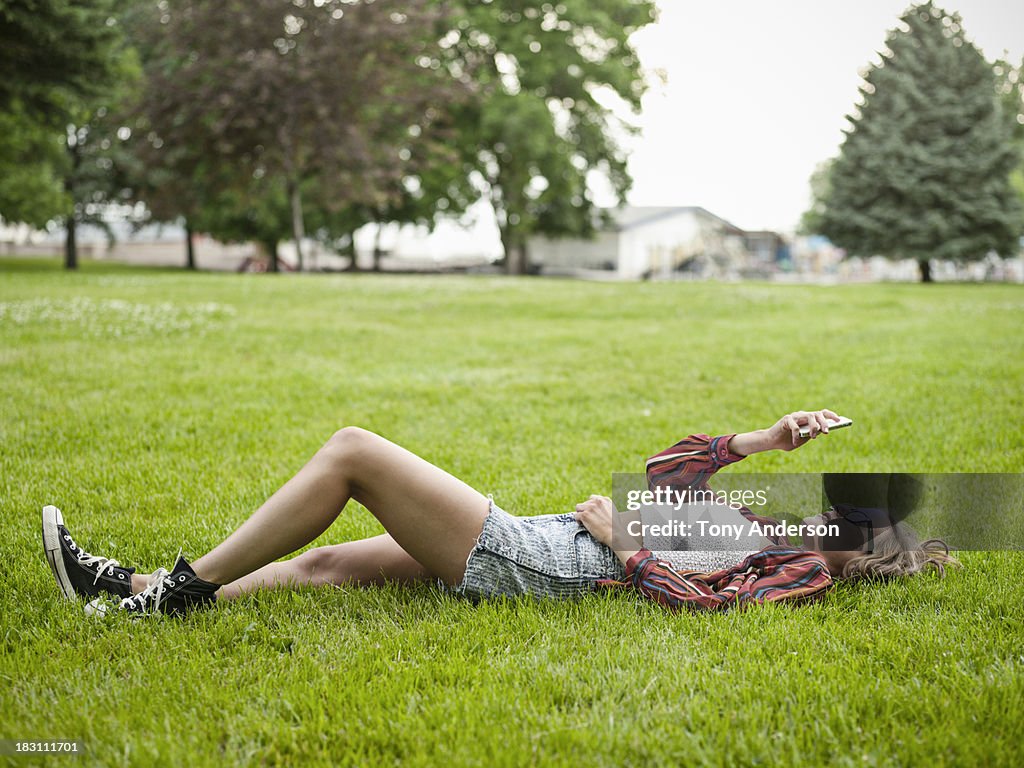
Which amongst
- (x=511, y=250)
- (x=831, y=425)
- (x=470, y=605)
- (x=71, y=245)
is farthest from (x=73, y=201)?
(x=831, y=425)

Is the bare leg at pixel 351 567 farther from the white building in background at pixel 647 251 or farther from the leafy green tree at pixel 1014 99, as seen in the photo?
the white building in background at pixel 647 251

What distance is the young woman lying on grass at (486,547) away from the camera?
307cm

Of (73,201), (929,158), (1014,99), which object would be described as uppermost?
(1014,99)

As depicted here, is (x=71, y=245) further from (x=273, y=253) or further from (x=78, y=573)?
(x=78, y=573)

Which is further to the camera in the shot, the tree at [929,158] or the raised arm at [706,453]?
the tree at [929,158]

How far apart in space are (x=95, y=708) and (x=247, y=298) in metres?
13.2

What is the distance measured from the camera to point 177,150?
1032 inches

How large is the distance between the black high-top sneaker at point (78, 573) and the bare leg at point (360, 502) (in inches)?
14.1

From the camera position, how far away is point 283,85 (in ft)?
81.0

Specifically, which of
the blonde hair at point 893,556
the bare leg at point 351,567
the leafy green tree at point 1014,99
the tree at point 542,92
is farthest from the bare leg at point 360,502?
the leafy green tree at point 1014,99

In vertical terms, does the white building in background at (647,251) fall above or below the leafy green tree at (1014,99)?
below

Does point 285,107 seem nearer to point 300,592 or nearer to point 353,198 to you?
point 353,198

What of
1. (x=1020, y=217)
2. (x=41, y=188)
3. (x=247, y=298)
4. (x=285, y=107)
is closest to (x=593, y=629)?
(x=247, y=298)

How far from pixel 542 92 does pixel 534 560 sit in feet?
115
